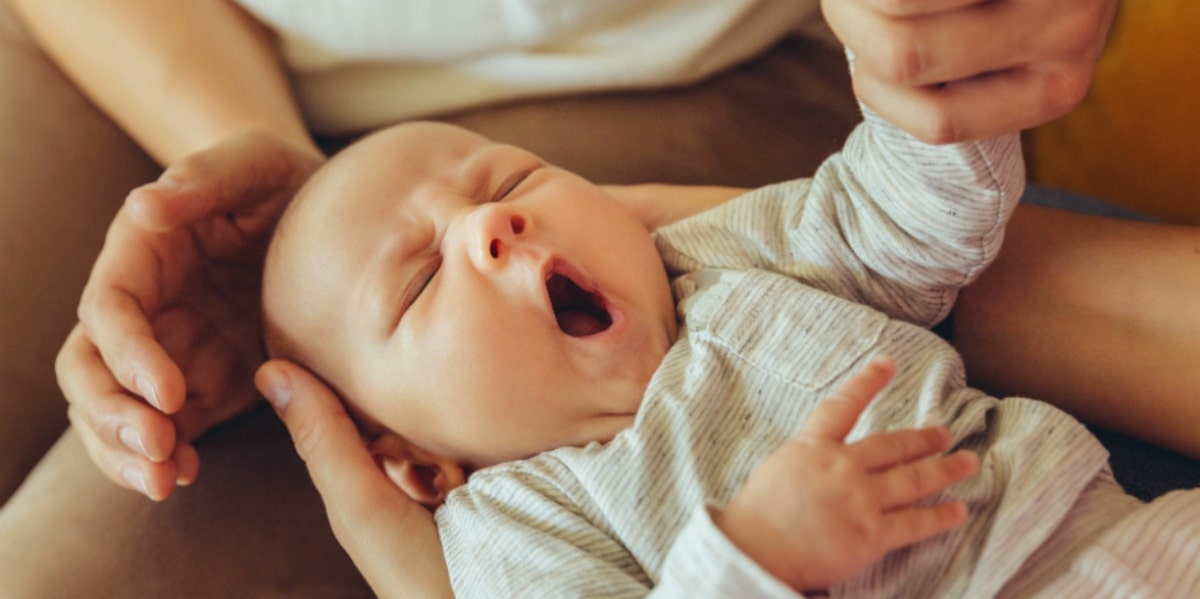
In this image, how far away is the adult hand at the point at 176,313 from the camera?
2.87 ft

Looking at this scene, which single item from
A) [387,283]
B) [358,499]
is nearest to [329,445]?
[358,499]

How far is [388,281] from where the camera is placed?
0.91 meters

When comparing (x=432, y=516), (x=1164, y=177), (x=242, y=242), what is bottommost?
(x=432, y=516)

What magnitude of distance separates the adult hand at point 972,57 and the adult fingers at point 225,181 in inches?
27.2

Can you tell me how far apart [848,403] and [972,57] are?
0.82 feet

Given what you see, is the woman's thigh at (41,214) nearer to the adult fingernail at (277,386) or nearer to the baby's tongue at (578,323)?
the adult fingernail at (277,386)

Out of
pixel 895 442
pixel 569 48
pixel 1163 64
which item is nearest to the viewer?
pixel 895 442

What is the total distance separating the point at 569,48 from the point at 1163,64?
2.47 feet

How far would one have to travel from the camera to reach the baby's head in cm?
86

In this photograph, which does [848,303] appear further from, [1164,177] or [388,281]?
[1164,177]

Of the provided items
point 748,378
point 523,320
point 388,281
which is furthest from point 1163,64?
point 388,281

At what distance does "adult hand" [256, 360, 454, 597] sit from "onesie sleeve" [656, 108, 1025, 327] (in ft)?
1.25

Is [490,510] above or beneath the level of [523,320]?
beneath

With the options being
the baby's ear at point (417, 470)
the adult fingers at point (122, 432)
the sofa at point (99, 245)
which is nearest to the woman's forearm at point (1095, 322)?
the sofa at point (99, 245)
